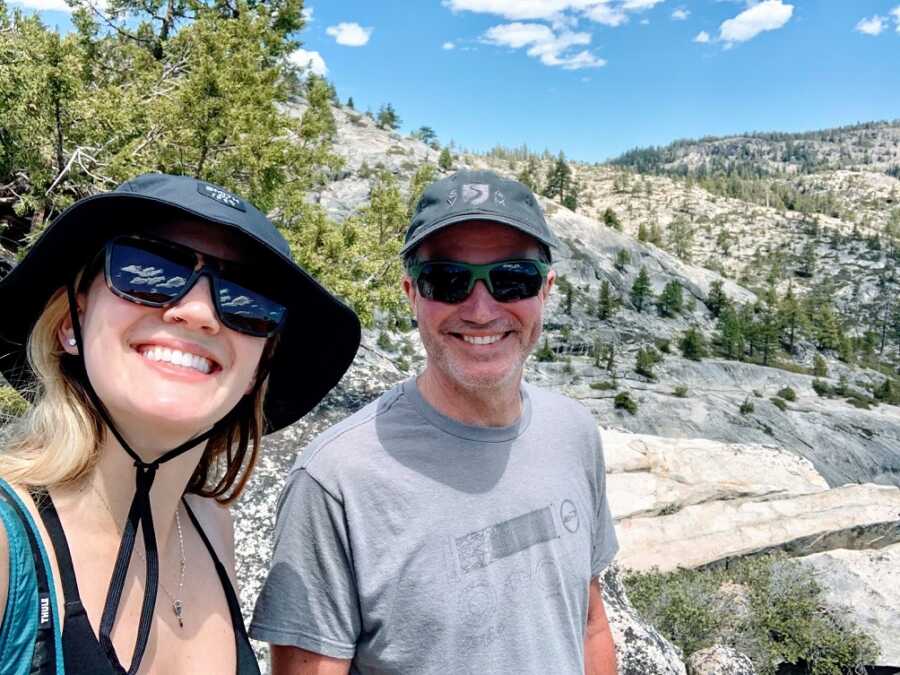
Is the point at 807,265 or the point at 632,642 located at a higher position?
the point at 807,265

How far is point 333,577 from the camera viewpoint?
1728 millimetres

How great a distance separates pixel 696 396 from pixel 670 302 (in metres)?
24.1

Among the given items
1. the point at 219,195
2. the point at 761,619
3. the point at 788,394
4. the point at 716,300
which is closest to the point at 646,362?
the point at 788,394

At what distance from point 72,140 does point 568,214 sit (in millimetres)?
70611

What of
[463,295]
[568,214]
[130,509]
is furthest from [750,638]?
[568,214]

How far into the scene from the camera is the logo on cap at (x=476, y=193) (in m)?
1.96

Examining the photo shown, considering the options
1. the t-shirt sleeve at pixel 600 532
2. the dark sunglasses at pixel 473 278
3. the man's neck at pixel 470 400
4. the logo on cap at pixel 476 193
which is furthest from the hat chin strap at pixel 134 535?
the t-shirt sleeve at pixel 600 532

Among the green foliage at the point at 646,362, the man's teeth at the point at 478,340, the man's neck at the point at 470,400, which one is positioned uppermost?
the man's teeth at the point at 478,340

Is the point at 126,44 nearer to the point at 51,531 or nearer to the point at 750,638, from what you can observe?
the point at 51,531

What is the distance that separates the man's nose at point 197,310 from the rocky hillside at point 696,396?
8.06 feet

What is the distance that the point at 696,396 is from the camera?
44969mm

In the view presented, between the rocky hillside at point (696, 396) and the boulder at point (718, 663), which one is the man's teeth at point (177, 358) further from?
the boulder at point (718, 663)

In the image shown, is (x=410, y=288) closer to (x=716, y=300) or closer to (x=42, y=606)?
(x=42, y=606)

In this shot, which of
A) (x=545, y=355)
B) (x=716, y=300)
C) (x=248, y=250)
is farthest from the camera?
(x=716, y=300)
